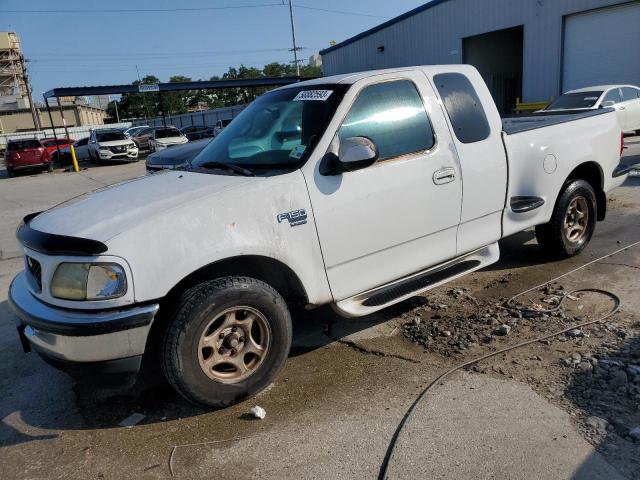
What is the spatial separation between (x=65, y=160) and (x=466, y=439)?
29.0 m

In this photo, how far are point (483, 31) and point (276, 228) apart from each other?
Result: 75.2ft

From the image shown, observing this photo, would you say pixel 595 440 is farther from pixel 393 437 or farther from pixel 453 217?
pixel 453 217

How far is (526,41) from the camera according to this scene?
20797 millimetres


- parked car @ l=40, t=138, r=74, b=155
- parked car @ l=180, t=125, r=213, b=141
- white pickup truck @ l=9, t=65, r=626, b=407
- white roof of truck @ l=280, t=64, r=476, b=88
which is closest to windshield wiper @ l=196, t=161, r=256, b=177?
white pickup truck @ l=9, t=65, r=626, b=407

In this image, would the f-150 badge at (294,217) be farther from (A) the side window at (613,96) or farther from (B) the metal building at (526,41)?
(B) the metal building at (526,41)

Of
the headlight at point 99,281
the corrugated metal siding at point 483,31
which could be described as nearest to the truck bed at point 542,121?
the headlight at point 99,281

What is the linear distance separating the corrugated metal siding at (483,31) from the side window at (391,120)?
1789 cm

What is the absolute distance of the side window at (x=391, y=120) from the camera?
3590 millimetres

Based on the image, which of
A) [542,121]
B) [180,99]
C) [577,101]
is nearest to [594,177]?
[542,121]

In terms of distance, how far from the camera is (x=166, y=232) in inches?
112

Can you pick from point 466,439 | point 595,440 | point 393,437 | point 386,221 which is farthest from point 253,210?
point 595,440

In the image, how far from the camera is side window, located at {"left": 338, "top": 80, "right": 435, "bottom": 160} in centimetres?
359

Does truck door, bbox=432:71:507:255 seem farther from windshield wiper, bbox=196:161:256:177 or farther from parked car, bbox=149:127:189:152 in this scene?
parked car, bbox=149:127:189:152

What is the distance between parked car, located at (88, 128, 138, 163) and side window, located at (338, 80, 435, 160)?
23.2 meters
